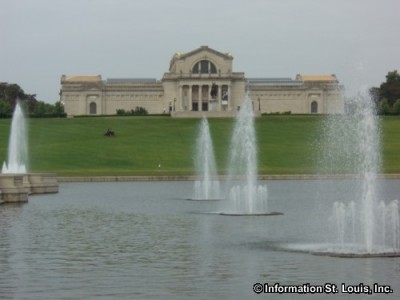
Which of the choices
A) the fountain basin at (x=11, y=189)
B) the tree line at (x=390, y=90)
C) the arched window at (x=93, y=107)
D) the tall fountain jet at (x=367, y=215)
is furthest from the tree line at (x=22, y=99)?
the tall fountain jet at (x=367, y=215)

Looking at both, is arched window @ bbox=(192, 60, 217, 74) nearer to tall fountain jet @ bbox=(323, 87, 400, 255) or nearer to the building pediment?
the building pediment

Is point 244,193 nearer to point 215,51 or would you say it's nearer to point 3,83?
point 215,51

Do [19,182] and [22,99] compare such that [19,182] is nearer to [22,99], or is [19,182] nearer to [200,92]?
[200,92]

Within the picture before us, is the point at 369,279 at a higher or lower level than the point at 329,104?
lower

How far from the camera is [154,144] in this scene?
84.0 m

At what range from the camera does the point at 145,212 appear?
3145cm

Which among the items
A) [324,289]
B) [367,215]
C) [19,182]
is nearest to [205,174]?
[19,182]

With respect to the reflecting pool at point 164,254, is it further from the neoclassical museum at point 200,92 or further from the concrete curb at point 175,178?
the neoclassical museum at point 200,92

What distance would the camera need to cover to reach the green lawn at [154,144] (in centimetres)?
6744

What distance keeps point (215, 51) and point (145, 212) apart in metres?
119

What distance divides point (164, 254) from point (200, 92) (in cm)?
13013

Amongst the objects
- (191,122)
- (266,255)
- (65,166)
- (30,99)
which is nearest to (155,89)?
(30,99)

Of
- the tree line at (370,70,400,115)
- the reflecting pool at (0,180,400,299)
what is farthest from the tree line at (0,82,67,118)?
the reflecting pool at (0,180,400,299)

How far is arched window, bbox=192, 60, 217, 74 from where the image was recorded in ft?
493
